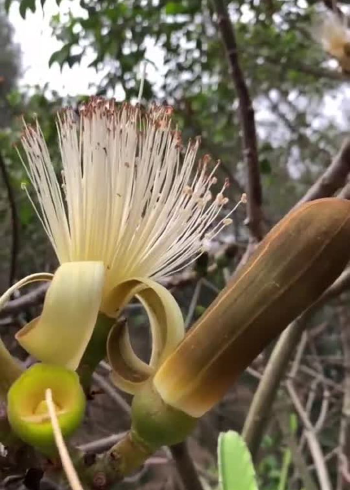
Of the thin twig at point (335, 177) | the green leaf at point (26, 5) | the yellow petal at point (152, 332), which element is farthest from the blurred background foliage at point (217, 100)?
the yellow petal at point (152, 332)

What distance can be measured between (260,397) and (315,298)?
0.88 ft

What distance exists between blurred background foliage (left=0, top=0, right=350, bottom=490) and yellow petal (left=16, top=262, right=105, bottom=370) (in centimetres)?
48

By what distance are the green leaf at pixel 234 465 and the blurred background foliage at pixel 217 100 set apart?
0.58 m

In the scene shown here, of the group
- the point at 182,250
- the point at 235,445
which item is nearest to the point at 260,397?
the point at 182,250

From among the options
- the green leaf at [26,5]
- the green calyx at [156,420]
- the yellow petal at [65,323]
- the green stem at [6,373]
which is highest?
the green leaf at [26,5]

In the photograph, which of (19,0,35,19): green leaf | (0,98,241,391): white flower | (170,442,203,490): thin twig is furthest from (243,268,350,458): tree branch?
(19,0,35,19): green leaf

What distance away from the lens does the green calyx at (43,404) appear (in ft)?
1.01

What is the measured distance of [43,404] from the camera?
0.32 metres

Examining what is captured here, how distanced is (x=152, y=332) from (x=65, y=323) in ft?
0.15

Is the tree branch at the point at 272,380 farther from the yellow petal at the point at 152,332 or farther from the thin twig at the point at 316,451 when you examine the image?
the thin twig at the point at 316,451

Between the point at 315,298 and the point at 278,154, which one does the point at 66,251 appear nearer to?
the point at 315,298

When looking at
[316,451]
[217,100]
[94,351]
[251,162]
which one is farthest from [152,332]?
[217,100]

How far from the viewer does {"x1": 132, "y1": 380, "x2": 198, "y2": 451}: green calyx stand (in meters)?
0.32

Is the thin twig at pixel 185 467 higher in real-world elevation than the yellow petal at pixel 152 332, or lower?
lower
